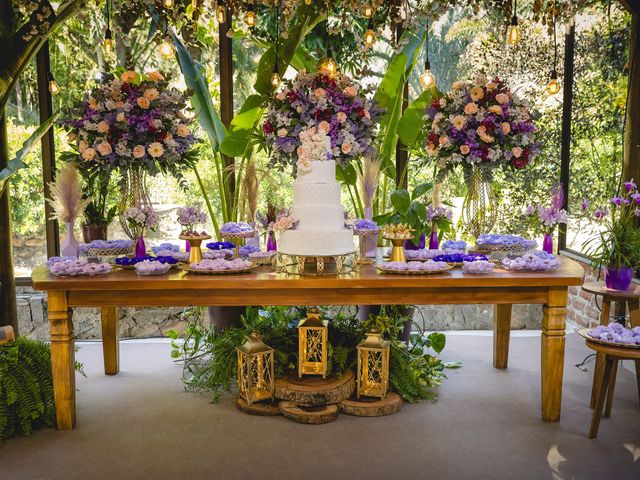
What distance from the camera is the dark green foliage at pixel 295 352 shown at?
3.90 m

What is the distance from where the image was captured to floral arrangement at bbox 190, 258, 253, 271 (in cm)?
339

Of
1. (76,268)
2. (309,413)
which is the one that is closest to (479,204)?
(309,413)

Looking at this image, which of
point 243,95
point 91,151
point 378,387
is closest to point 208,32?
point 243,95

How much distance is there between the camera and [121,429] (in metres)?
3.46

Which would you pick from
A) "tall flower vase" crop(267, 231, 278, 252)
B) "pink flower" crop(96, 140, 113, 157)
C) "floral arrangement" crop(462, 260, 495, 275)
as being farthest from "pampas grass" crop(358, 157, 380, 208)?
"pink flower" crop(96, 140, 113, 157)

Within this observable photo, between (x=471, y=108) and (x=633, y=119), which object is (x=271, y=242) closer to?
(x=471, y=108)

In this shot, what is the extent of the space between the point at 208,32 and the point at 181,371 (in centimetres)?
286

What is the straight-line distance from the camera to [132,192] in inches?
152

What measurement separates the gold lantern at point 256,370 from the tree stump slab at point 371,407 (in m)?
0.45

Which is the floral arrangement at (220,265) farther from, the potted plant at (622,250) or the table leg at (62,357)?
the potted plant at (622,250)

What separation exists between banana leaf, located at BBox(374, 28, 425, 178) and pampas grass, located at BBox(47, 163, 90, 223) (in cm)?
211

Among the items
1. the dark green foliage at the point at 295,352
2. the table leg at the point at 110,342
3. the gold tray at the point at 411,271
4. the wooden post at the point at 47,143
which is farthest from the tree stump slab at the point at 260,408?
the wooden post at the point at 47,143

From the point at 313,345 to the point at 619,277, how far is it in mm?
1861

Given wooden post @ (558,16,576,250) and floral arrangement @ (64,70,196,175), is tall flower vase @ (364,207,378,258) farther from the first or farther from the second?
wooden post @ (558,16,576,250)
